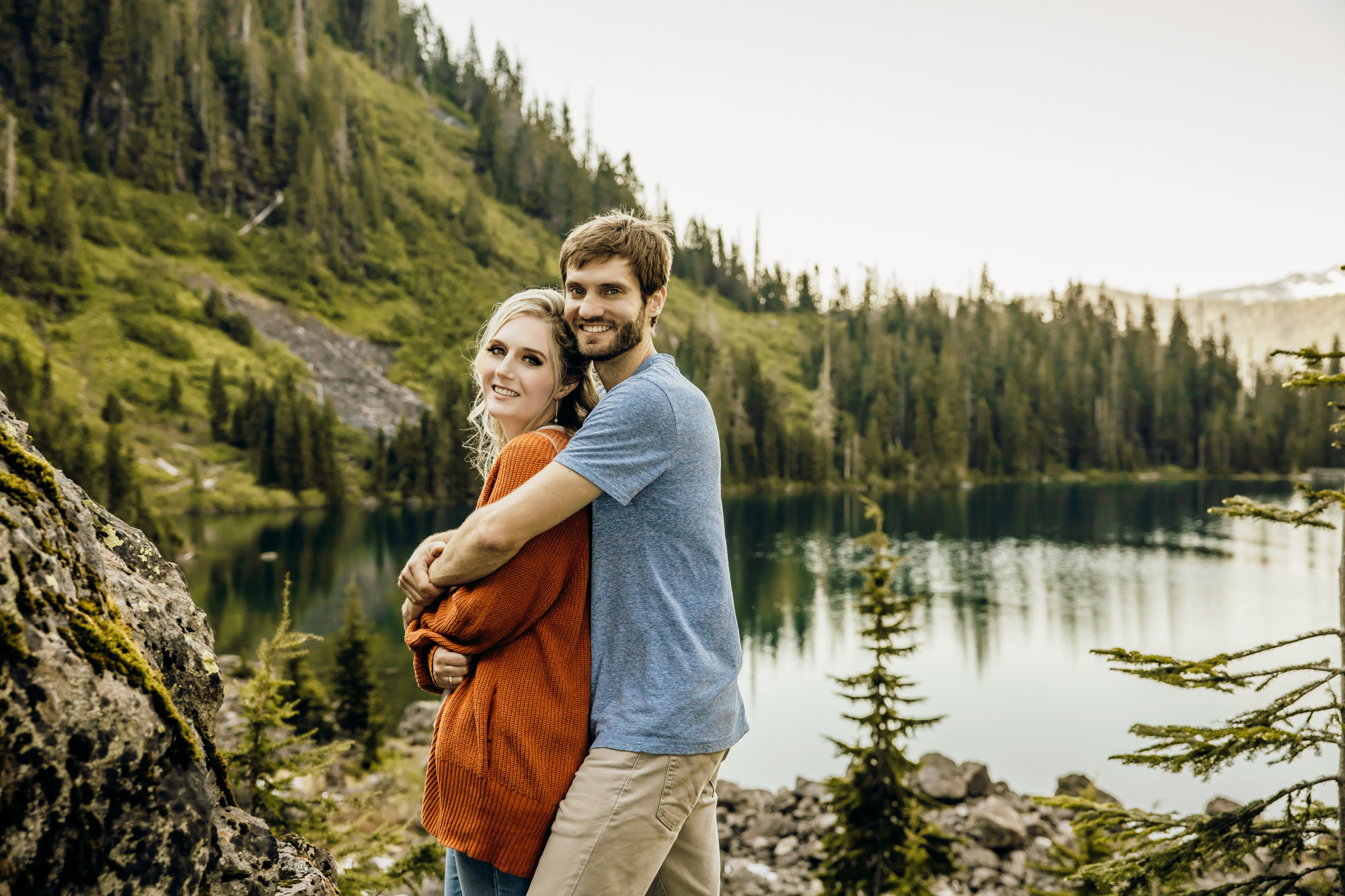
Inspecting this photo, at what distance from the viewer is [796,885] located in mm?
12188

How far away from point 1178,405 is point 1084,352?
14726mm

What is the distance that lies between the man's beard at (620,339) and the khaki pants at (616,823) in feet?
3.43

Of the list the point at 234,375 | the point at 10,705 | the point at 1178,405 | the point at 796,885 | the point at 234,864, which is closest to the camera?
the point at 10,705

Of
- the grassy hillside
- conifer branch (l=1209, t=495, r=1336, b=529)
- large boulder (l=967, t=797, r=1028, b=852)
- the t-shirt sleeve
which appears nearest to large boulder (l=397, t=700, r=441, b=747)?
large boulder (l=967, t=797, r=1028, b=852)

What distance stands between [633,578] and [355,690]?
617 inches

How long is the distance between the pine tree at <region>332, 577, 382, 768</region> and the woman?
14.5 m

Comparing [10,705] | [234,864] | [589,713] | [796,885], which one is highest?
[10,705]

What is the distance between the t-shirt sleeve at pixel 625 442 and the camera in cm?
208

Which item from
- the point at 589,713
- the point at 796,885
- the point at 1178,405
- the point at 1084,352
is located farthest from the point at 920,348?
the point at 589,713

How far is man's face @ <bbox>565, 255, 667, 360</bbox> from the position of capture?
7.71ft

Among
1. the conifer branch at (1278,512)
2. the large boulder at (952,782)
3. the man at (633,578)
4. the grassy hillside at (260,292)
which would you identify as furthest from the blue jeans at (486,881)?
the grassy hillside at (260,292)

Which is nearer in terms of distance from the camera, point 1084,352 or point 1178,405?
point 1178,405

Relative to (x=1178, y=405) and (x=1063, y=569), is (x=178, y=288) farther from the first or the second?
(x=1178, y=405)

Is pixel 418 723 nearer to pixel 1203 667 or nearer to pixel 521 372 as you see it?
pixel 1203 667
